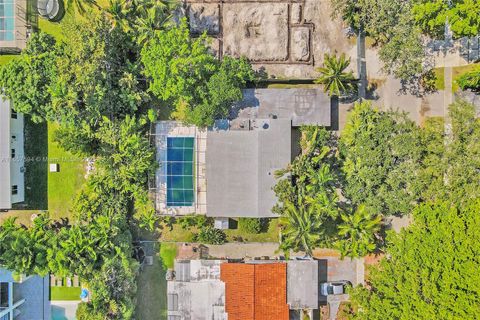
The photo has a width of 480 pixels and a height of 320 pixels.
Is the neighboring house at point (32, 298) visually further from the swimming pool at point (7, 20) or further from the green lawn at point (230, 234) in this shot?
the swimming pool at point (7, 20)

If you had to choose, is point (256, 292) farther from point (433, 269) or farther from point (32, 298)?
point (32, 298)

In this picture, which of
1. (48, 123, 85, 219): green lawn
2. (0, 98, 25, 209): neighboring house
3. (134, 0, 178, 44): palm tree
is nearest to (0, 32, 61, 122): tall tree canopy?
(0, 98, 25, 209): neighboring house

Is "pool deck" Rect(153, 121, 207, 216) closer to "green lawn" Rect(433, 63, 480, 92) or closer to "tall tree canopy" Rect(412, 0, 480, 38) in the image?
"tall tree canopy" Rect(412, 0, 480, 38)

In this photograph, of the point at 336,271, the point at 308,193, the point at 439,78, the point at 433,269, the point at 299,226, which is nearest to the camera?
the point at 433,269

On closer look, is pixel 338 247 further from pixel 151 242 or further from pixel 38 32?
pixel 38 32

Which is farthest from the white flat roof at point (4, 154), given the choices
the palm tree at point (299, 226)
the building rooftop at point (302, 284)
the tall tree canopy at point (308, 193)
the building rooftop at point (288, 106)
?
the building rooftop at point (302, 284)

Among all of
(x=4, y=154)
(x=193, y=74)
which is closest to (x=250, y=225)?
(x=193, y=74)

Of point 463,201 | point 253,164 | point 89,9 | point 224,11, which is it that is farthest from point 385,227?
point 89,9
